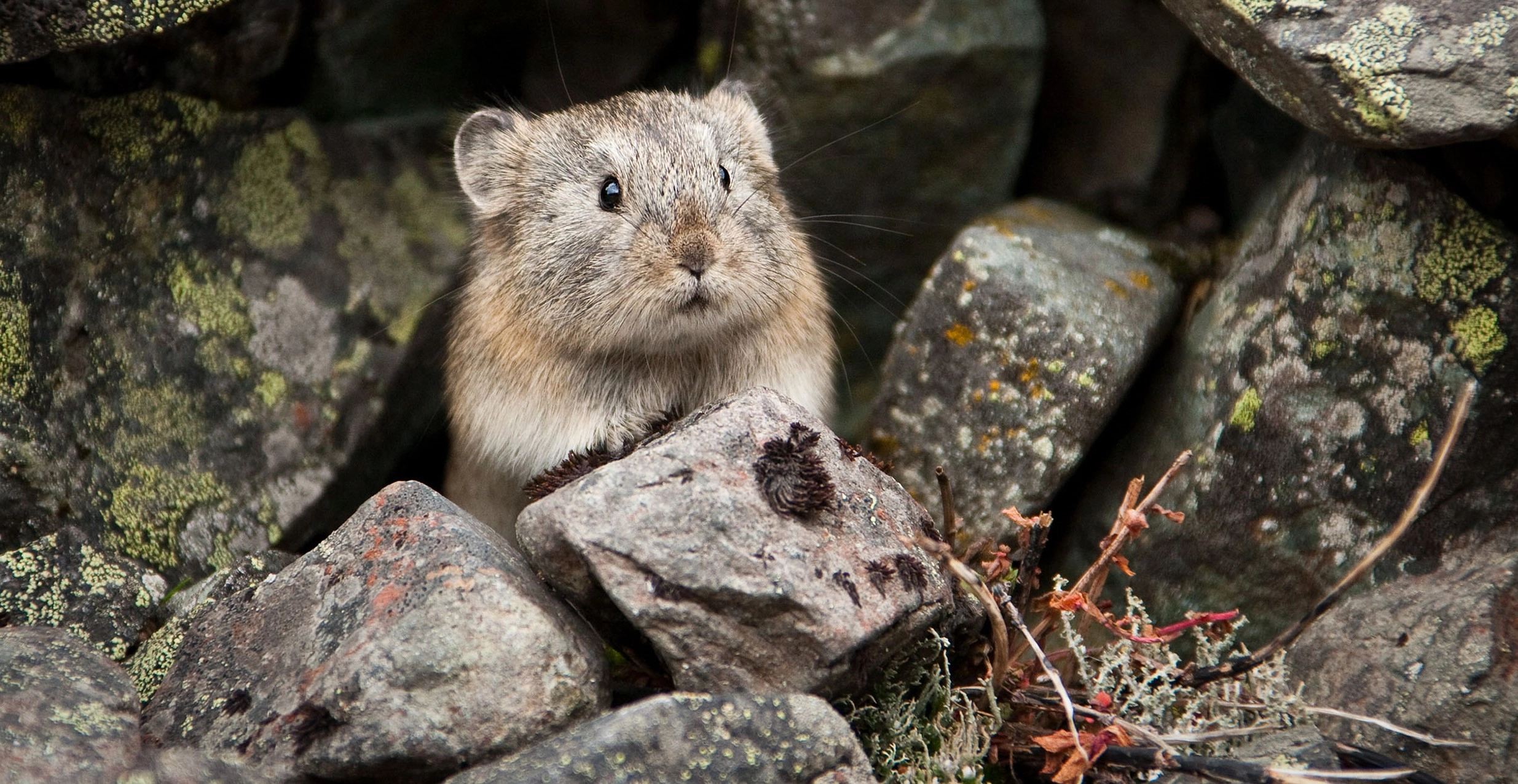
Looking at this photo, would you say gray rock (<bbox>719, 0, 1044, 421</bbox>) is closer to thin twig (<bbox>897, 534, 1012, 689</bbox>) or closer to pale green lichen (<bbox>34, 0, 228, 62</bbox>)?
thin twig (<bbox>897, 534, 1012, 689</bbox>)

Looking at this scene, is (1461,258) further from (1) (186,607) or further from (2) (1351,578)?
(1) (186,607)

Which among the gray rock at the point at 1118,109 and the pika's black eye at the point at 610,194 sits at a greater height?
the gray rock at the point at 1118,109

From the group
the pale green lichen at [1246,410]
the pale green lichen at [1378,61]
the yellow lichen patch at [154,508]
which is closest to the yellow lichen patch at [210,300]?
the yellow lichen patch at [154,508]

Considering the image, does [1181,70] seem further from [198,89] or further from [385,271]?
[198,89]

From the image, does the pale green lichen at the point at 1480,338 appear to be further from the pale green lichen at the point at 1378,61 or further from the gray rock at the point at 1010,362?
the gray rock at the point at 1010,362

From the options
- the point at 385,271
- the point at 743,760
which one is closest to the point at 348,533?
the point at 743,760

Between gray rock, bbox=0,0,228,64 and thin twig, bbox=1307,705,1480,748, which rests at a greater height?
gray rock, bbox=0,0,228,64

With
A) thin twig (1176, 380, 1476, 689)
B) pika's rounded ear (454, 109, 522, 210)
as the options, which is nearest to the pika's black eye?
pika's rounded ear (454, 109, 522, 210)
